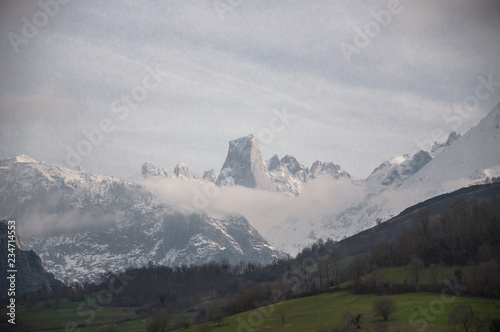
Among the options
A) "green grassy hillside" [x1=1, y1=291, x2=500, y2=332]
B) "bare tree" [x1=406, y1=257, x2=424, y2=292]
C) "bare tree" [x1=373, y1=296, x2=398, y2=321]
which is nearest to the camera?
"green grassy hillside" [x1=1, y1=291, x2=500, y2=332]

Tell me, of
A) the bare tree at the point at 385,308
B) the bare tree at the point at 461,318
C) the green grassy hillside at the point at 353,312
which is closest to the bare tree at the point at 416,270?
the green grassy hillside at the point at 353,312

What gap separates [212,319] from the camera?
136m

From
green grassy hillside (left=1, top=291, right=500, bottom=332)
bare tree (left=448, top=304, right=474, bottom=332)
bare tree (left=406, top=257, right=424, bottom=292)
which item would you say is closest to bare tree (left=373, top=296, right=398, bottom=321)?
green grassy hillside (left=1, top=291, right=500, bottom=332)

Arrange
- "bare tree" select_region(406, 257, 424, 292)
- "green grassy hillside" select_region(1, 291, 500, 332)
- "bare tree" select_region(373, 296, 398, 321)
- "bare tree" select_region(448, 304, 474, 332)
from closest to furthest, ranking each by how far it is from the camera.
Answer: "bare tree" select_region(448, 304, 474, 332) < "green grassy hillside" select_region(1, 291, 500, 332) < "bare tree" select_region(373, 296, 398, 321) < "bare tree" select_region(406, 257, 424, 292)

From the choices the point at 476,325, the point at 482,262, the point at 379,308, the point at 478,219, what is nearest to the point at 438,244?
the point at 482,262

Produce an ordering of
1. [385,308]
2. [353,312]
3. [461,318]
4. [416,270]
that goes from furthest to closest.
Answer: [416,270]
[353,312]
[385,308]
[461,318]

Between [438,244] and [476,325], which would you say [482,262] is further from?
[476,325]

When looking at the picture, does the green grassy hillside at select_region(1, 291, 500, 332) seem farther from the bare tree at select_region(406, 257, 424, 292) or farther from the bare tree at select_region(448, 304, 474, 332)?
the bare tree at select_region(406, 257, 424, 292)

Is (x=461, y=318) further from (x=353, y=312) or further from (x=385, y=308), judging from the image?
(x=353, y=312)

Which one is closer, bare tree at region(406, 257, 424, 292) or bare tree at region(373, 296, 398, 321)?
bare tree at region(373, 296, 398, 321)

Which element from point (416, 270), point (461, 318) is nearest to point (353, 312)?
point (416, 270)

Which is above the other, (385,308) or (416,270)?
(416,270)

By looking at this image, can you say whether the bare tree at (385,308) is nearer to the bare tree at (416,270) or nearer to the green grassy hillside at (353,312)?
the green grassy hillside at (353,312)

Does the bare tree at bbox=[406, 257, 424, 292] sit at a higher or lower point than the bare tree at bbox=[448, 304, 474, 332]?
higher
